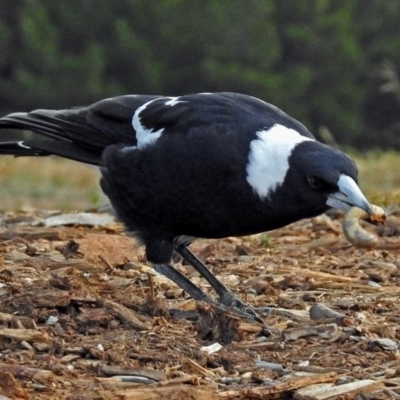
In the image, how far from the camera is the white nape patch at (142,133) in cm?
462

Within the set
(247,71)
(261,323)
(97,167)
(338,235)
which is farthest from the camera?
(247,71)

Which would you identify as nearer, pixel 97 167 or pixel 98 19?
pixel 97 167

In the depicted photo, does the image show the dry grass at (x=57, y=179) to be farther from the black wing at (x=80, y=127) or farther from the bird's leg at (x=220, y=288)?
the bird's leg at (x=220, y=288)

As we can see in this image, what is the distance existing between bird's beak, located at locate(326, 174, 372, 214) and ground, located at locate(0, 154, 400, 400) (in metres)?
0.44

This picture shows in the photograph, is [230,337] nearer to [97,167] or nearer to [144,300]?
[144,300]

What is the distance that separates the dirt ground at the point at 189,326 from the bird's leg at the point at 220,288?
8cm

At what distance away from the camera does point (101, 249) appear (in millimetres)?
5219

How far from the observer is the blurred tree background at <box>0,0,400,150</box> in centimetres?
2592

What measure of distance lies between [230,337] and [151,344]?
28 cm

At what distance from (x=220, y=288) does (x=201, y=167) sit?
60 cm

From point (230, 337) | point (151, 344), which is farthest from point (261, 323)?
point (151, 344)

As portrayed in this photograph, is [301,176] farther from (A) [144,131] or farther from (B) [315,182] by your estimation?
(A) [144,131]

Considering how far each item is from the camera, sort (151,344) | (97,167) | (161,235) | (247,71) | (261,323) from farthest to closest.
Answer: (247,71) < (97,167) < (161,235) < (261,323) < (151,344)

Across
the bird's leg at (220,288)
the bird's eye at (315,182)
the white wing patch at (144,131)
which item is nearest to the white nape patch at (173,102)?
the white wing patch at (144,131)
